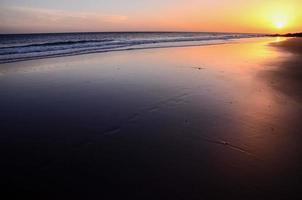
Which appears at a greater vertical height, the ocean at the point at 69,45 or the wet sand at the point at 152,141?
the ocean at the point at 69,45

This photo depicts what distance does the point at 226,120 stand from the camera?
475 centimetres

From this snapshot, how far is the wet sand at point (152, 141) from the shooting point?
2.75 meters

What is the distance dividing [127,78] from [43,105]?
3669 mm

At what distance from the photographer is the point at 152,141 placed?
13.0 ft

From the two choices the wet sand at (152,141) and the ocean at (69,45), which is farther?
the ocean at (69,45)

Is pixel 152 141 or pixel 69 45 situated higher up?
pixel 69 45

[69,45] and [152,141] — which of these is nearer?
[152,141]

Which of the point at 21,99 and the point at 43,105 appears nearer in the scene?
the point at 43,105

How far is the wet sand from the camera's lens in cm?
275

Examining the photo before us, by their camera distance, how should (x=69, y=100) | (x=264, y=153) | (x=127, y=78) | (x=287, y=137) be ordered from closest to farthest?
(x=264, y=153), (x=287, y=137), (x=69, y=100), (x=127, y=78)

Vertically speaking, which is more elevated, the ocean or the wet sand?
the ocean

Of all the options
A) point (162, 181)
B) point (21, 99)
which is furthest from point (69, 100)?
point (162, 181)

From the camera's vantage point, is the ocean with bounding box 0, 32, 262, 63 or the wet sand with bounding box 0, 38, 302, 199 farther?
the ocean with bounding box 0, 32, 262, 63

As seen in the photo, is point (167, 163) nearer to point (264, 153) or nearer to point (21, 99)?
point (264, 153)
